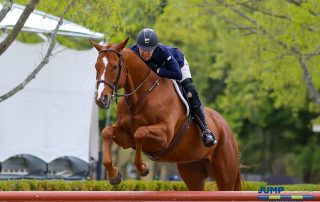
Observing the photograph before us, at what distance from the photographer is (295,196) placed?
8.68 metres

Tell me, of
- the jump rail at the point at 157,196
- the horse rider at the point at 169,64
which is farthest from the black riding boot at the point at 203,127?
the jump rail at the point at 157,196

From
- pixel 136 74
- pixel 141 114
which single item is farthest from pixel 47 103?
pixel 141 114

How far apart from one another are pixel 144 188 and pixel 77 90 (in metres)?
3.98

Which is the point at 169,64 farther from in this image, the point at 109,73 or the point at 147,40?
the point at 109,73

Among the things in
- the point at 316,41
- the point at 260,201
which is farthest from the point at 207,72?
the point at 260,201

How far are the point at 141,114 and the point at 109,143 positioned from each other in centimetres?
61

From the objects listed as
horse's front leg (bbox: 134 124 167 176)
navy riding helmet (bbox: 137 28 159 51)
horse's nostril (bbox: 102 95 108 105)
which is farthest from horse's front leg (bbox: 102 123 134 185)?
navy riding helmet (bbox: 137 28 159 51)

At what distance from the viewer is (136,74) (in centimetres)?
1062

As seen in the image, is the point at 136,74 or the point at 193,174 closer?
the point at 136,74

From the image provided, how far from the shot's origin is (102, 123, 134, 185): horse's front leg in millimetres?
9875

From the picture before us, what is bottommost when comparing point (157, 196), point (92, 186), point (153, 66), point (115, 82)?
point (92, 186)

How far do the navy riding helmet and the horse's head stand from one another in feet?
1.45

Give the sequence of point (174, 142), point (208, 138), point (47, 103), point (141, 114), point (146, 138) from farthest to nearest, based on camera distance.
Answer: point (47, 103) < point (208, 138) < point (174, 142) < point (141, 114) < point (146, 138)

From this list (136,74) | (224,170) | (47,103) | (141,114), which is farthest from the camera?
(47,103)
